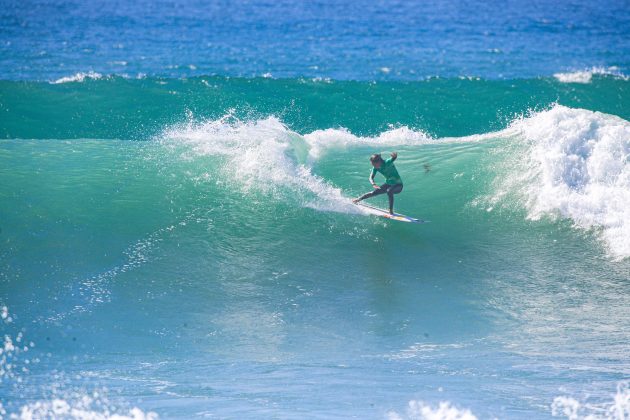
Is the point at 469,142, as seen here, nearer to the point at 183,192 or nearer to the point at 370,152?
the point at 370,152

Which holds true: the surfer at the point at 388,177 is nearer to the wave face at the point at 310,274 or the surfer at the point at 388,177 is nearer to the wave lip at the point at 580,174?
the wave face at the point at 310,274

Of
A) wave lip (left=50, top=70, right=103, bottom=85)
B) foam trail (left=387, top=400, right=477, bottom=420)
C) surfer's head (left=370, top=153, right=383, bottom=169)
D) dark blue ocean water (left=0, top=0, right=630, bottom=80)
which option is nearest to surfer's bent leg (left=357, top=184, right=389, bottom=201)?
surfer's head (left=370, top=153, right=383, bottom=169)

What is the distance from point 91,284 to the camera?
32.1ft

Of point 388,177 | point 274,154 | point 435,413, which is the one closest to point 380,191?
point 388,177

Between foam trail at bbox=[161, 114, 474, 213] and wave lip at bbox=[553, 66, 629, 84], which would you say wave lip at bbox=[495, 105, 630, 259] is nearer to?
foam trail at bbox=[161, 114, 474, 213]

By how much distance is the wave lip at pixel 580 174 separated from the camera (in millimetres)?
11375

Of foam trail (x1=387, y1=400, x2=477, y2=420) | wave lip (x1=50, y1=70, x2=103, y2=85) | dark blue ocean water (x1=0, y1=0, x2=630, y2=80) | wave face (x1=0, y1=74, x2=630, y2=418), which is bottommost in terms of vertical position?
foam trail (x1=387, y1=400, x2=477, y2=420)

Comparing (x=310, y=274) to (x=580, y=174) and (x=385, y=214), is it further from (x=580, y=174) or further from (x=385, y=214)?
(x=580, y=174)

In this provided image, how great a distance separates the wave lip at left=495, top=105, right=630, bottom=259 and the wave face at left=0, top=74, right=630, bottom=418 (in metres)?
0.03

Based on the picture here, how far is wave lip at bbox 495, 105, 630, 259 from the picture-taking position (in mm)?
11375

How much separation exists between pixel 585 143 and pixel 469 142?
97.1 inches

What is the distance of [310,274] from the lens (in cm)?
1028

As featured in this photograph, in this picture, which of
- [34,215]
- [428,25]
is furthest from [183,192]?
[428,25]

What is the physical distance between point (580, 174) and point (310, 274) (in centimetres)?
464
